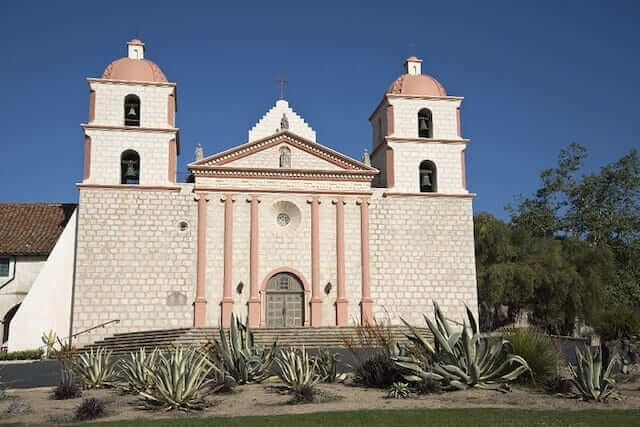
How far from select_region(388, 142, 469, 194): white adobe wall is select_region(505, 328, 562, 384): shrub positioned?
55.8ft

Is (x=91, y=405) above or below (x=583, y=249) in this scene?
below

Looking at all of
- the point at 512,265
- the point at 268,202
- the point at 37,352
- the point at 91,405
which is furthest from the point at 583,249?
the point at 91,405

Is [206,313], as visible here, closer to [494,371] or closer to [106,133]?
[106,133]

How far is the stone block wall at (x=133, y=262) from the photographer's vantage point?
27.6 metres

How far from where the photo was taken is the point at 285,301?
96.4 feet

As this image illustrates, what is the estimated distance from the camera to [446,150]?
31.7 metres

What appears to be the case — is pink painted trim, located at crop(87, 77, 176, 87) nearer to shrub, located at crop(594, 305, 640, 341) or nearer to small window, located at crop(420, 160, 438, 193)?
small window, located at crop(420, 160, 438, 193)

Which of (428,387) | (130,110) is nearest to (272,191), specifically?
(130,110)

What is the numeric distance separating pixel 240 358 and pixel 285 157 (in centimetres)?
1662

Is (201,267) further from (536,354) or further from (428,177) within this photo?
(536,354)

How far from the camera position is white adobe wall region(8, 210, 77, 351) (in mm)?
26828

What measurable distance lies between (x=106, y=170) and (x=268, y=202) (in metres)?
6.70

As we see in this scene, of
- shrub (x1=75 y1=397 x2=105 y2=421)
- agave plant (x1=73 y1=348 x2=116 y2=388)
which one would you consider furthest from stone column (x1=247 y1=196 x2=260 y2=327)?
shrub (x1=75 y1=397 x2=105 y2=421)

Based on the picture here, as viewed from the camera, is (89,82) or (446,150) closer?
(89,82)
